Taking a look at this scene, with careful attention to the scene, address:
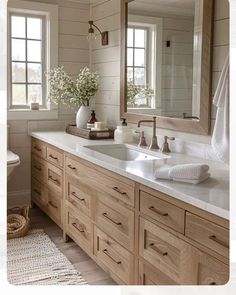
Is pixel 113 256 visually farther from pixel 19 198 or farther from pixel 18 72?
pixel 18 72

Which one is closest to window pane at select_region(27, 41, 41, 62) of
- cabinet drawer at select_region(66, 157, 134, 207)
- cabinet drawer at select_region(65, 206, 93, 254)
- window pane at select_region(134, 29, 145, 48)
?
window pane at select_region(134, 29, 145, 48)

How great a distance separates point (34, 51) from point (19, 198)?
56.3 inches

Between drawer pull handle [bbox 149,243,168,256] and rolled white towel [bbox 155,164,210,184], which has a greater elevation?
rolled white towel [bbox 155,164,210,184]

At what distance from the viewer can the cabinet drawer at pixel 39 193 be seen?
3.35m

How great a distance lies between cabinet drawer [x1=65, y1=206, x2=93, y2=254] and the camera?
2.48 meters

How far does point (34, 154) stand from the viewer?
3.57 m

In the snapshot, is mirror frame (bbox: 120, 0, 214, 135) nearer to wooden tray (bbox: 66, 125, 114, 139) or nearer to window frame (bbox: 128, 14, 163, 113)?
window frame (bbox: 128, 14, 163, 113)

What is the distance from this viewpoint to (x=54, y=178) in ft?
10.2

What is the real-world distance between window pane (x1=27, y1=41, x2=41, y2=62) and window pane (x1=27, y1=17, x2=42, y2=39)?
0.06m

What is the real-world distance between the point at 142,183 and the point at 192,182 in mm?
254

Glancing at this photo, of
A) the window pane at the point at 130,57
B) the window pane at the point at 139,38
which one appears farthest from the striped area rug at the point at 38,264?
the window pane at the point at 139,38

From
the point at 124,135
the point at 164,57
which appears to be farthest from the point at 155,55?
the point at 124,135
